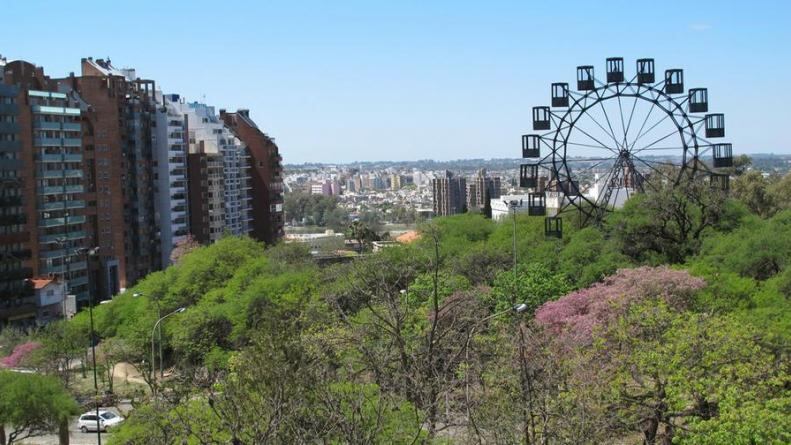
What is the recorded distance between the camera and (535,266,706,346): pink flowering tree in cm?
3044

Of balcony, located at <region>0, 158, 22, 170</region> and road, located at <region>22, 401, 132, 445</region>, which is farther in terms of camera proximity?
balcony, located at <region>0, 158, 22, 170</region>

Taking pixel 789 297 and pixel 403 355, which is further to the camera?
pixel 789 297

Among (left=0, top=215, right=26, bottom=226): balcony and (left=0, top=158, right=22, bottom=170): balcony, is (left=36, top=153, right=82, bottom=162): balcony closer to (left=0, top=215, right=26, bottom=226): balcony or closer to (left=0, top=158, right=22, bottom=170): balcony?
(left=0, top=158, right=22, bottom=170): balcony

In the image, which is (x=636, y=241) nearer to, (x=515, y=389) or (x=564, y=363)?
(x=564, y=363)

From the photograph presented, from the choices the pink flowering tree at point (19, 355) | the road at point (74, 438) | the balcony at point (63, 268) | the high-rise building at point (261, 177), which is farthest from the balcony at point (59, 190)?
the road at point (74, 438)

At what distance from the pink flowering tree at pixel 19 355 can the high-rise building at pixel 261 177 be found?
150 ft

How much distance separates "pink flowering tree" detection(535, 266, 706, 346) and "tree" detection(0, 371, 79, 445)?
13192 millimetres

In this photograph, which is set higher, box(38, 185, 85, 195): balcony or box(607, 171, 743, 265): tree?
box(38, 185, 85, 195): balcony

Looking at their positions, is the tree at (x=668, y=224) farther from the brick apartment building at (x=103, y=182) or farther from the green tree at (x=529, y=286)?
the brick apartment building at (x=103, y=182)

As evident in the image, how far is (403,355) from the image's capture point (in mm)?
17203

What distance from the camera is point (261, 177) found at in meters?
89.8

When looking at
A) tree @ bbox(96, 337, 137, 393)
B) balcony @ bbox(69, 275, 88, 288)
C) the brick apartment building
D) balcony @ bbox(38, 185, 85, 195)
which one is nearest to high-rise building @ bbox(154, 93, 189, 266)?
the brick apartment building

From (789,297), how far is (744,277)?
9.93ft

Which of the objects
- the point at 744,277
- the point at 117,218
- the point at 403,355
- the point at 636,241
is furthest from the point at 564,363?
the point at 117,218
